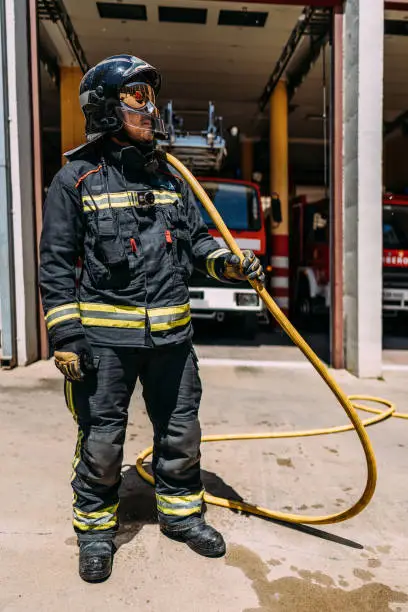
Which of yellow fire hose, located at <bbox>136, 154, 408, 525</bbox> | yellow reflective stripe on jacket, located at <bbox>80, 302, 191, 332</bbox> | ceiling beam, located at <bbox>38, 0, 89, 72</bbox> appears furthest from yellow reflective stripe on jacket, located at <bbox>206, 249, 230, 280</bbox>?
ceiling beam, located at <bbox>38, 0, 89, 72</bbox>

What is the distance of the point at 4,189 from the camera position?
5.56 metres

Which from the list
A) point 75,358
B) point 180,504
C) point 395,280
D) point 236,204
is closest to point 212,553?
point 180,504

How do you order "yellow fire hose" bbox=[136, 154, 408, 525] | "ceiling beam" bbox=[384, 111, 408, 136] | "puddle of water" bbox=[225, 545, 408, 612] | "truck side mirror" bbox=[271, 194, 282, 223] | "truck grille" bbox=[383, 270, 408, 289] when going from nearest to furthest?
"puddle of water" bbox=[225, 545, 408, 612] < "yellow fire hose" bbox=[136, 154, 408, 525] < "truck grille" bbox=[383, 270, 408, 289] < "truck side mirror" bbox=[271, 194, 282, 223] < "ceiling beam" bbox=[384, 111, 408, 136]

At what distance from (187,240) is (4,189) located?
12.2 ft

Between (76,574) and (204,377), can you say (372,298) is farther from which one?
(76,574)

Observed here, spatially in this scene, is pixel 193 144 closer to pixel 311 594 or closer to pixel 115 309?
pixel 115 309

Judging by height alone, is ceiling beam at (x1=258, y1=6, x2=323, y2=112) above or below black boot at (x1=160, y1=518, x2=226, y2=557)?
above

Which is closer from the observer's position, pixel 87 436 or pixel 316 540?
pixel 87 436

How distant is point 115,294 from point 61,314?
0.22 m

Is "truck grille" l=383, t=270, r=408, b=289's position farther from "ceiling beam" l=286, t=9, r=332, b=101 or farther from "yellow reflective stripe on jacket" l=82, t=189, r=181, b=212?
"yellow reflective stripe on jacket" l=82, t=189, r=181, b=212

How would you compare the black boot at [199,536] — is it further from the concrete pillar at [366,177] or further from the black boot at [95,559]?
the concrete pillar at [366,177]

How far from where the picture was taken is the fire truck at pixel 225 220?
738 centimetres

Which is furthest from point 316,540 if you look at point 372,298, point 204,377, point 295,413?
point 372,298

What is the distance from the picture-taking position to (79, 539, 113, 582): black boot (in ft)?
7.13
